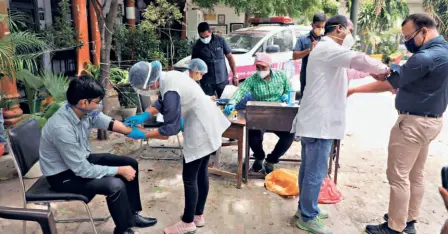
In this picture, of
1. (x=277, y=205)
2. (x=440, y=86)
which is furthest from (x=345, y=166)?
(x=440, y=86)

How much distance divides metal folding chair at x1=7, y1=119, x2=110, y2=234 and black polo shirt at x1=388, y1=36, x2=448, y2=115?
2.26 meters

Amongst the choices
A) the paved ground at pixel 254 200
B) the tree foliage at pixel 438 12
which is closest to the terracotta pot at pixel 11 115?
the paved ground at pixel 254 200

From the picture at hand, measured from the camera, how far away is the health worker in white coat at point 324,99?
8.26 feet

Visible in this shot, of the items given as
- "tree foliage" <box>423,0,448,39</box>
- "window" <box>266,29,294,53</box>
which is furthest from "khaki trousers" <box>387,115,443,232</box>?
"tree foliage" <box>423,0,448,39</box>

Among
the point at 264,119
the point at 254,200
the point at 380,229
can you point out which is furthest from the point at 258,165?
the point at 380,229

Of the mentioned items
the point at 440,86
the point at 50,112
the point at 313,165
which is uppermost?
the point at 440,86

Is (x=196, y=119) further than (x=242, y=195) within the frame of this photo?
No

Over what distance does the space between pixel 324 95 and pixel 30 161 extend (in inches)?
84.0

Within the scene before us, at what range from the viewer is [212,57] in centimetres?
490

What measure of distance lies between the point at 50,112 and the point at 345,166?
331 cm

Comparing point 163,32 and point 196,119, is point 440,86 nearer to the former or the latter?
point 196,119

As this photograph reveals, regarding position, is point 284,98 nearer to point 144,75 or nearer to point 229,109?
point 229,109

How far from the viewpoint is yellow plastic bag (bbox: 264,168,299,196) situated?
345cm

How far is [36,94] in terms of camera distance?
4.05 m
